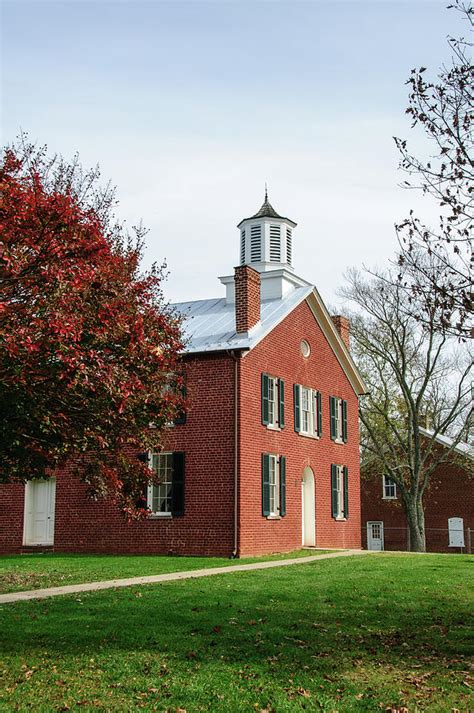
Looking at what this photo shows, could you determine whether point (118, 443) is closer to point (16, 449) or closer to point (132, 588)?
point (16, 449)

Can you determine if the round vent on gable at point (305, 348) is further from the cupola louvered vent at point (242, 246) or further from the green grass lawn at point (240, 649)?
the green grass lawn at point (240, 649)

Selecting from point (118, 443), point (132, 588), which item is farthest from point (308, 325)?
point (118, 443)

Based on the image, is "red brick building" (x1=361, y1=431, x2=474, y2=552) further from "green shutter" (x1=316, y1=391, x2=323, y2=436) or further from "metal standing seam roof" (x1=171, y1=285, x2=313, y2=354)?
"metal standing seam roof" (x1=171, y1=285, x2=313, y2=354)

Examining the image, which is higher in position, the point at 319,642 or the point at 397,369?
the point at 397,369

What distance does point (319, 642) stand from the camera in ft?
29.0

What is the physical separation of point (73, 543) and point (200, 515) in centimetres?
402

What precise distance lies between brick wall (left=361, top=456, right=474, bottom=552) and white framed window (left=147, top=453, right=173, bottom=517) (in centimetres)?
1960

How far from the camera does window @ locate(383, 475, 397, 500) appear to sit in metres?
42.9

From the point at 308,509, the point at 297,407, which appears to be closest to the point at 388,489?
the point at 308,509

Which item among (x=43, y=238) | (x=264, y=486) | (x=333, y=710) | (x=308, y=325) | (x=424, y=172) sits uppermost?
(x=308, y=325)

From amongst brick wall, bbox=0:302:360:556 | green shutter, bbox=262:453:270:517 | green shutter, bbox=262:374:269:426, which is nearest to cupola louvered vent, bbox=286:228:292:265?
brick wall, bbox=0:302:360:556

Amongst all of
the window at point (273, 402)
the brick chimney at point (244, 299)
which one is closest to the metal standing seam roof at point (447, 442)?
the window at point (273, 402)

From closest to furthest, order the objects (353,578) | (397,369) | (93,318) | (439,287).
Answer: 1. (439,287)
2. (93,318)
3. (353,578)
4. (397,369)

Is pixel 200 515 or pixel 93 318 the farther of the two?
pixel 200 515
